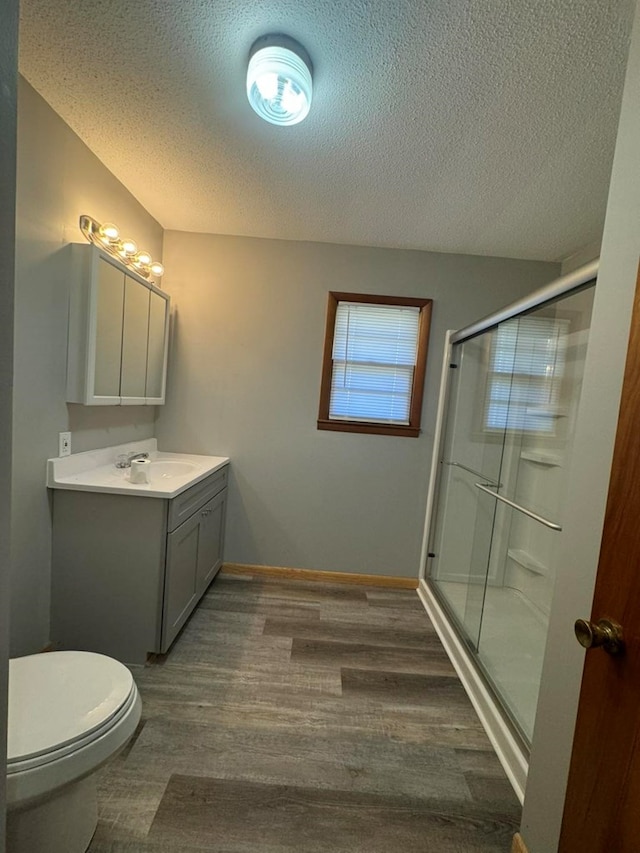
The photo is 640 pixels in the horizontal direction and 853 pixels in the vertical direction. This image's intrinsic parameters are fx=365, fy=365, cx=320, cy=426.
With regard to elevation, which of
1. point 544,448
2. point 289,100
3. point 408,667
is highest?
point 289,100

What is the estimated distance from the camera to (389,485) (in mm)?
2768

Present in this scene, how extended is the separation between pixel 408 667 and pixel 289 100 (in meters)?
2.59

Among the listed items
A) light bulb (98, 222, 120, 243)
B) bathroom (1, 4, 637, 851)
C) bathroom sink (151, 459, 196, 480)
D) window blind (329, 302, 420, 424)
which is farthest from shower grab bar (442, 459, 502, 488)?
light bulb (98, 222, 120, 243)

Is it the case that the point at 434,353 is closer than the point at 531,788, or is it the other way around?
the point at 531,788

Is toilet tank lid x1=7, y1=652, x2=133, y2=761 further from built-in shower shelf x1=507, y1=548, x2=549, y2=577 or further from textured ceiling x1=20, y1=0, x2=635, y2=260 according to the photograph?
built-in shower shelf x1=507, y1=548, x2=549, y2=577

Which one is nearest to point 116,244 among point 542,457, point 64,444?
point 64,444

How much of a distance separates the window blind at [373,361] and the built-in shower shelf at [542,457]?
2.70 feet

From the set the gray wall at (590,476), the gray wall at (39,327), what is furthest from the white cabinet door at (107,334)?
the gray wall at (590,476)

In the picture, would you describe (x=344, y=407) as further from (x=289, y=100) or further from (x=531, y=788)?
(x=531, y=788)

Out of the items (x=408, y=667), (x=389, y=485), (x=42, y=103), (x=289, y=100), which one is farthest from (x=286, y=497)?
(x=42, y=103)

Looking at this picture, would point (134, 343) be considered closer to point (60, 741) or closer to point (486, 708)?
point (60, 741)

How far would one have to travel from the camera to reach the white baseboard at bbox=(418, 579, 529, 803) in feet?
4.47

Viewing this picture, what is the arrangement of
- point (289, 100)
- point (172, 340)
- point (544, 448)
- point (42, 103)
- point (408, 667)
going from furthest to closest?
1. point (172, 340)
2. point (544, 448)
3. point (408, 667)
4. point (42, 103)
5. point (289, 100)

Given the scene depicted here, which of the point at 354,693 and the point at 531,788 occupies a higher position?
the point at 531,788
